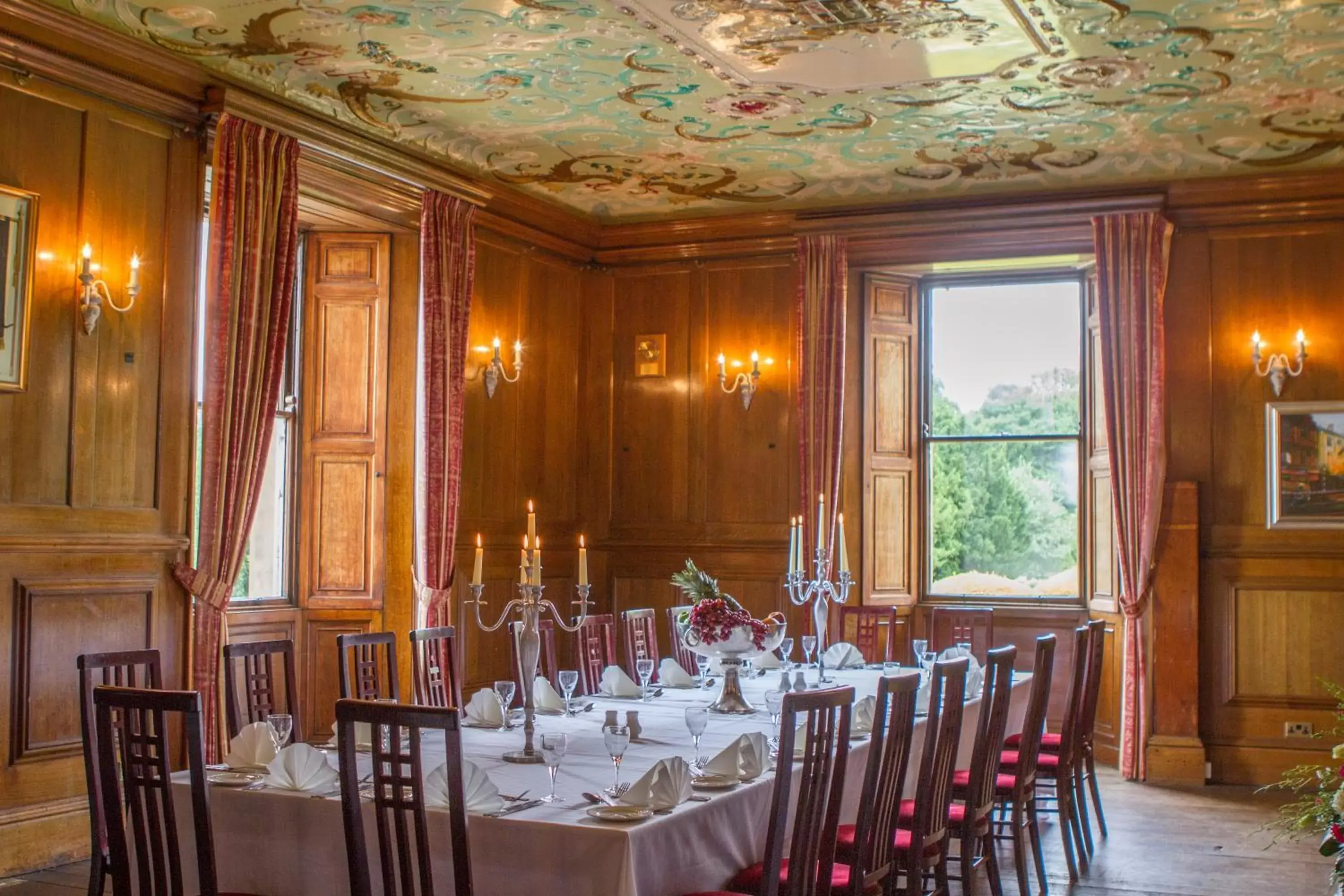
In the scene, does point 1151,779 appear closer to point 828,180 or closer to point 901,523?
point 901,523

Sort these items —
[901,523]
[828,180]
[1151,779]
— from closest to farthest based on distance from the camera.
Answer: [1151,779], [828,180], [901,523]

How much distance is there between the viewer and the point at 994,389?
9.59 metres

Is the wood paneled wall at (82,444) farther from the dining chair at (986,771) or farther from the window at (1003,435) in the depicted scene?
the window at (1003,435)

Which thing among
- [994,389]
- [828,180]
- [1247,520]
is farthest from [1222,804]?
[828,180]

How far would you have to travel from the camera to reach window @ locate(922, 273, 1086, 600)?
941 cm

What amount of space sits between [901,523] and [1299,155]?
131 inches

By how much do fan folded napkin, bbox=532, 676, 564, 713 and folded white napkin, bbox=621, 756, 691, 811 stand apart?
1.59 m

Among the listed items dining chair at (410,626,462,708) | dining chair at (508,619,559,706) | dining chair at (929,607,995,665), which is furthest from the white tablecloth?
dining chair at (929,607,995,665)

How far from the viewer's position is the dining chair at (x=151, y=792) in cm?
326

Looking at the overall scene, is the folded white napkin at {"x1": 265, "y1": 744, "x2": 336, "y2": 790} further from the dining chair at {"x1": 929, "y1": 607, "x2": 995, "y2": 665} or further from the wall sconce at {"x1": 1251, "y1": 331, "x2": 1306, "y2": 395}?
the wall sconce at {"x1": 1251, "y1": 331, "x2": 1306, "y2": 395}

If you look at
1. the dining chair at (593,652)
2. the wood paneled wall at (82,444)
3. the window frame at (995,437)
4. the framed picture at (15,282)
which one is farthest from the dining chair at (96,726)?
the window frame at (995,437)

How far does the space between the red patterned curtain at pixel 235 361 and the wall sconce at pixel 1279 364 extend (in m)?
5.48

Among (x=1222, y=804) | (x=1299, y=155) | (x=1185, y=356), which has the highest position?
(x=1299, y=155)

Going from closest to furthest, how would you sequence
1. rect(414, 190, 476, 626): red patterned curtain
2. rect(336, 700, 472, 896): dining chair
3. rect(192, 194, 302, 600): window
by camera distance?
rect(336, 700, 472, 896): dining chair
rect(192, 194, 302, 600): window
rect(414, 190, 476, 626): red patterned curtain
